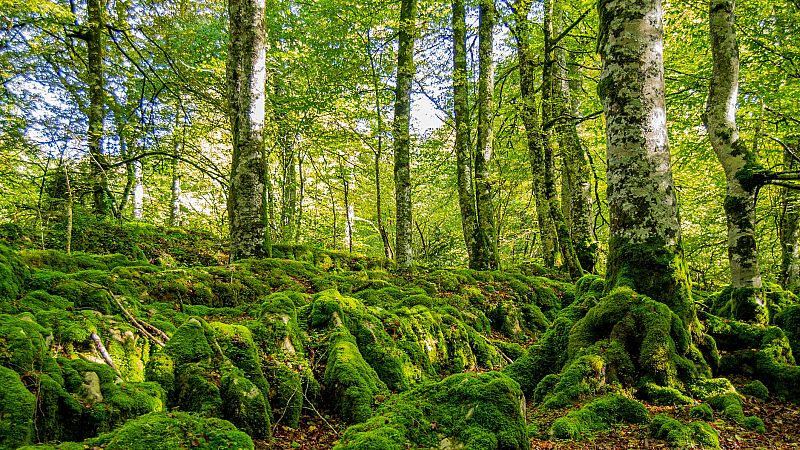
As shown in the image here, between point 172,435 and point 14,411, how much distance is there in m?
0.95

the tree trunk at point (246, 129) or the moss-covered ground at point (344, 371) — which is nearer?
the moss-covered ground at point (344, 371)

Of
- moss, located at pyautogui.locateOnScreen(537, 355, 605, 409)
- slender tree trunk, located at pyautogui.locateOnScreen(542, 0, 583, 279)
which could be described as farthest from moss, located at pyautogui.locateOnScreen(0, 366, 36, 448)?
slender tree trunk, located at pyautogui.locateOnScreen(542, 0, 583, 279)

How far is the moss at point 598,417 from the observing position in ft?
10.5

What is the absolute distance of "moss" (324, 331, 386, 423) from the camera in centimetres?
409

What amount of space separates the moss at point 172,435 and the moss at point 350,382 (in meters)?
1.76

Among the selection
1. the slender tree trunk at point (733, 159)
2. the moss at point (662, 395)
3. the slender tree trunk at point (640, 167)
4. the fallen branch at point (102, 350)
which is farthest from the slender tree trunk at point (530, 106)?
the fallen branch at point (102, 350)

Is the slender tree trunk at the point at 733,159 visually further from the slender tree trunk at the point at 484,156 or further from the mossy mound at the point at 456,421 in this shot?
the slender tree trunk at the point at 484,156

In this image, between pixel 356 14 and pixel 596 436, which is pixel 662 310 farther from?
pixel 356 14

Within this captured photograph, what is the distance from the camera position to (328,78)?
1319 centimetres

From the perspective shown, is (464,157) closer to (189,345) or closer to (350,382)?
(350,382)

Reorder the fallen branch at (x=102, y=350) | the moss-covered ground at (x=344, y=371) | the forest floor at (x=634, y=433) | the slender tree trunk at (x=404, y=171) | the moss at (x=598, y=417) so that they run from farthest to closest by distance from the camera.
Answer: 1. the slender tree trunk at (x=404, y=171)
2. the fallen branch at (x=102, y=350)
3. the moss at (x=598, y=417)
4. the forest floor at (x=634, y=433)
5. the moss-covered ground at (x=344, y=371)

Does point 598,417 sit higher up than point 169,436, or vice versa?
point 169,436

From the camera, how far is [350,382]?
14.1 feet

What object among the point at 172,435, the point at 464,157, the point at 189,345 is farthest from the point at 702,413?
the point at 464,157
